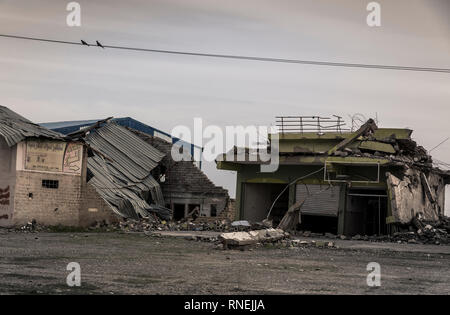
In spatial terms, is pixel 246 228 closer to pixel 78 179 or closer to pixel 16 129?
pixel 78 179

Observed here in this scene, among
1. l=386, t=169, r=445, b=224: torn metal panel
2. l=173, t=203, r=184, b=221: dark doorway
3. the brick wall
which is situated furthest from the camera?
l=173, t=203, r=184, b=221: dark doorway

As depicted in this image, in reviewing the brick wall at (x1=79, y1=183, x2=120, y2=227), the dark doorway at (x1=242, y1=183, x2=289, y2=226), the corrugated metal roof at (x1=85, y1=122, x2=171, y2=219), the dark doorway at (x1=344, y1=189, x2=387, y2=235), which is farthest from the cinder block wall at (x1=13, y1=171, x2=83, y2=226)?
the dark doorway at (x1=344, y1=189, x2=387, y2=235)

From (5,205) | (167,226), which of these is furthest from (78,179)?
(167,226)

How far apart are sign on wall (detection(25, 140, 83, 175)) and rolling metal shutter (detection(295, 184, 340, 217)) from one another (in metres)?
9.63

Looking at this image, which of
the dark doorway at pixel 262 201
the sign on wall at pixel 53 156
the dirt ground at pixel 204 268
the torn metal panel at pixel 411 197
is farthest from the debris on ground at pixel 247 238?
the dark doorway at pixel 262 201

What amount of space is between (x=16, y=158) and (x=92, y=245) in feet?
26.4

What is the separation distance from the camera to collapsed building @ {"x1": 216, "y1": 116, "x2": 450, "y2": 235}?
91.0 ft

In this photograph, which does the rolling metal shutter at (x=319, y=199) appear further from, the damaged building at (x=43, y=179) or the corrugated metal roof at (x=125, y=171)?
the damaged building at (x=43, y=179)

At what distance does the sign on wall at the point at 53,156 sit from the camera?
26203 mm

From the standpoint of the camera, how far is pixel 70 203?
89.0 ft

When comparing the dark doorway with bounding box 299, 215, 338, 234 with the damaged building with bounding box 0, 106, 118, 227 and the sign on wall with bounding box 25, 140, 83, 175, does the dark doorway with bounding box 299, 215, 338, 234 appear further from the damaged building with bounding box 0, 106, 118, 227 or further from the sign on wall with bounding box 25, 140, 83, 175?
the sign on wall with bounding box 25, 140, 83, 175

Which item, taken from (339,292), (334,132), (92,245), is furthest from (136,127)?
(339,292)
